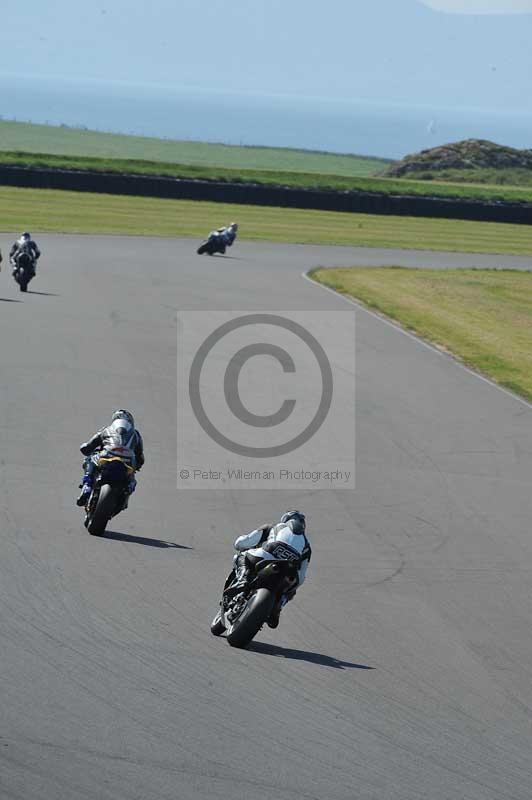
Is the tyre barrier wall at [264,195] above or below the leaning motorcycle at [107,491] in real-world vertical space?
above

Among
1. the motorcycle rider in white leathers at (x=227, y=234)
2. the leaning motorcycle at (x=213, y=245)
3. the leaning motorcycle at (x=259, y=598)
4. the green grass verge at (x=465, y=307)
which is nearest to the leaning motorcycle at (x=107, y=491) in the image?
the leaning motorcycle at (x=259, y=598)

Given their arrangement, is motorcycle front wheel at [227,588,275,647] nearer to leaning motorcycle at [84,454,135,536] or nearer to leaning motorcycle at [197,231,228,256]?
leaning motorcycle at [84,454,135,536]

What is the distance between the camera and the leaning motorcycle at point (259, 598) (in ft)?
31.2

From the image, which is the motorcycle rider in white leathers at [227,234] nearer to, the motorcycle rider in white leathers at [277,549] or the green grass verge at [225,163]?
the green grass verge at [225,163]

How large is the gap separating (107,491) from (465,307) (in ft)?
77.2

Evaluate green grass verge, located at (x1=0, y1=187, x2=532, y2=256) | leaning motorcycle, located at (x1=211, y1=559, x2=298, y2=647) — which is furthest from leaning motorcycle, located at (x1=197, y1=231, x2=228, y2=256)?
leaning motorcycle, located at (x1=211, y1=559, x2=298, y2=647)

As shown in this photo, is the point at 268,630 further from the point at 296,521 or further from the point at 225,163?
the point at 225,163

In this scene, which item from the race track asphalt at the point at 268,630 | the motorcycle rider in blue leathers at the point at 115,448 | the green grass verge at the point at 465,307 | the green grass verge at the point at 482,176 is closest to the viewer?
the race track asphalt at the point at 268,630

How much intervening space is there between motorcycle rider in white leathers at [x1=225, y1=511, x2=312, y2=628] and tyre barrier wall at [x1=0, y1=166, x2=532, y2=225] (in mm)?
50979

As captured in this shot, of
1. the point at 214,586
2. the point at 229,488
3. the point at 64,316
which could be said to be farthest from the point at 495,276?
the point at 214,586

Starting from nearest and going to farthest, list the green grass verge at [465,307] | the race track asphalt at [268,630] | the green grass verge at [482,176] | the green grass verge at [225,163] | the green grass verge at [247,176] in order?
the race track asphalt at [268,630], the green grass verge at [465,307], the green grass verge at [247,176], the green grass verge at [225,163], the green grass verge at [482,176]

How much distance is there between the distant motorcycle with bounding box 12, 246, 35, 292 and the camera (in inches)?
1170

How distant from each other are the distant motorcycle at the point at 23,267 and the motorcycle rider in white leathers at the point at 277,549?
20752 millimetres

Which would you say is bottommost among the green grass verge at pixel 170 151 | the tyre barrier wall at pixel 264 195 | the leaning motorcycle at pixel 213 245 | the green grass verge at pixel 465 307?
the green grass verge at pixel 465 307
